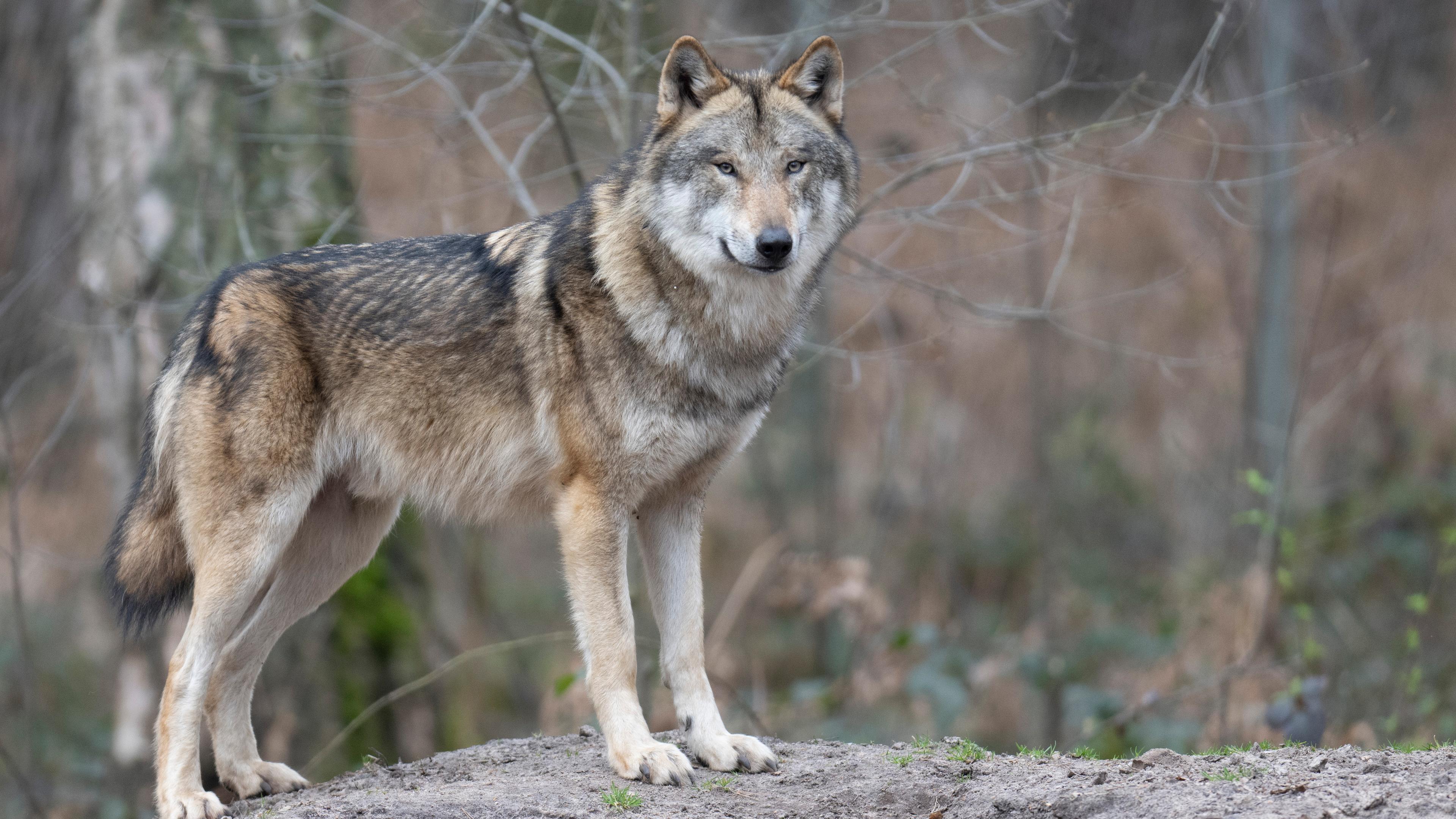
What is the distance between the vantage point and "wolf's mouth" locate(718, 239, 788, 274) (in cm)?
409

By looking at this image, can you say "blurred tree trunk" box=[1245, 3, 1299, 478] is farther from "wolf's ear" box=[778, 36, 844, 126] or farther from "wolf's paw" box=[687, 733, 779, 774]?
"wolf's paw" box=[687, 733, 779, 774]

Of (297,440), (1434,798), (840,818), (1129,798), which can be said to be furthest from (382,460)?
(1434,798)

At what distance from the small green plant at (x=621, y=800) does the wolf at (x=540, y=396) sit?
0.77ft

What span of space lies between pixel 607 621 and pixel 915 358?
520 cm

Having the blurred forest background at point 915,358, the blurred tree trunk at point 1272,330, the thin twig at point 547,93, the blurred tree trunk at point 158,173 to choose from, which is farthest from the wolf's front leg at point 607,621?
the blurred tree trunk at point 1272,330

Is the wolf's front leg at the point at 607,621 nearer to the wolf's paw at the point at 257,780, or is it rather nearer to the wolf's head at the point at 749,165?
the wolf's head at the point at 749,165

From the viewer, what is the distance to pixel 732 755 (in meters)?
4.40

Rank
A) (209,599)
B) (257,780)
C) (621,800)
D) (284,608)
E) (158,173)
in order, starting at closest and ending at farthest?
(621,800), (209,599), (257,780), (284,608), (158,173)

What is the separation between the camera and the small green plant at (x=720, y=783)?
13.5 ft

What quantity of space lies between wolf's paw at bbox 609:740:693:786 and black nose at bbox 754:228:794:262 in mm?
1802

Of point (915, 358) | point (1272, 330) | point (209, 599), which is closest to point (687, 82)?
point (209, 599)

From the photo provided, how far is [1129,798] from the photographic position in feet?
11.6

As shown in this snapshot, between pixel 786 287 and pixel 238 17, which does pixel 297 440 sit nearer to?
pixel 786 287

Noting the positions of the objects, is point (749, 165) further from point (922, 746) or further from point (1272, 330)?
point (1272, 330)
